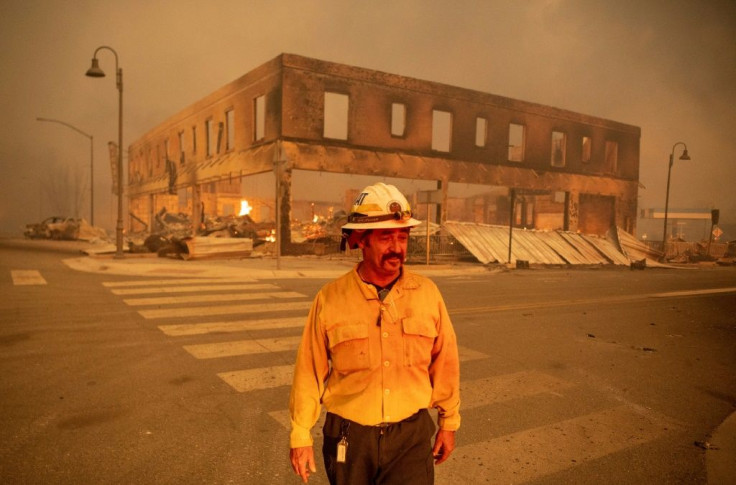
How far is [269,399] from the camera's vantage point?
175 inches

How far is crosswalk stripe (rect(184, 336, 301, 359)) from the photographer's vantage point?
589 centimetres

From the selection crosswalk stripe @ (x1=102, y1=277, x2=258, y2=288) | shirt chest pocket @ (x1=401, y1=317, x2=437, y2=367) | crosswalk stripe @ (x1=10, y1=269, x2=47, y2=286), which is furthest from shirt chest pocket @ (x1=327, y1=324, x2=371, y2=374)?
crosswalk stripe @ (x1=10, y1=269, x2=47, y2=286)

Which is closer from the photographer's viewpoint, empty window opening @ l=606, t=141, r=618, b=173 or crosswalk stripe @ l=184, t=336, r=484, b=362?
crosswalk stripe @ l=184, t=336, r=484, b=362

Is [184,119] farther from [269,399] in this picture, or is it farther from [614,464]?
[614,464]

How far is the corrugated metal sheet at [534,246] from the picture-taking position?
70.8 feet

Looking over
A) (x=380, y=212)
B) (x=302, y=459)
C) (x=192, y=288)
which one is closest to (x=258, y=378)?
(x=302, y=459)

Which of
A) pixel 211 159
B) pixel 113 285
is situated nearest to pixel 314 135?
pixel 211 159

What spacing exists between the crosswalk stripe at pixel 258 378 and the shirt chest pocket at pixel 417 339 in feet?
Answer: 10.1

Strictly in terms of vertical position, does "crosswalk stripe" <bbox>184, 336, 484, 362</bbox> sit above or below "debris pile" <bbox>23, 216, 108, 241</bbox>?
below

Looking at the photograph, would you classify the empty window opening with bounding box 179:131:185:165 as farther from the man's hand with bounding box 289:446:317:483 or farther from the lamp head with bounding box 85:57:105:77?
the man's hand with bounding box 289:446:317:483

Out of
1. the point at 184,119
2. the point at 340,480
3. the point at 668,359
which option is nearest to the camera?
the point at 340,480

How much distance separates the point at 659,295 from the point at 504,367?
9234mm

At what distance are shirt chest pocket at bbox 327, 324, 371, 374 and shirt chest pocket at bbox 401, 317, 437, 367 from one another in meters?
0.18

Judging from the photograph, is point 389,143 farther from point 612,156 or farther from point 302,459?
point 302,459
